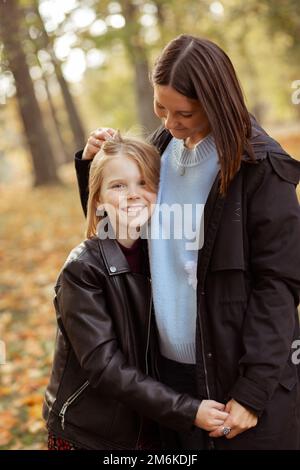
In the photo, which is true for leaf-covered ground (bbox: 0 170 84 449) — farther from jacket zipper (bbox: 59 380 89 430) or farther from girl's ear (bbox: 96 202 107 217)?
girl's ear (bbox: 96 202 107 217)

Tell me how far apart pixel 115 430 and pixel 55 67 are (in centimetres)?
811

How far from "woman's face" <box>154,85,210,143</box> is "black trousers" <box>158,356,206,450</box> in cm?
100

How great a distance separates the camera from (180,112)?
6.69 ft

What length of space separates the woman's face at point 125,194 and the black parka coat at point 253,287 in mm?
297

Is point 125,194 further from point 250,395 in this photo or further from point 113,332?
point 250,395

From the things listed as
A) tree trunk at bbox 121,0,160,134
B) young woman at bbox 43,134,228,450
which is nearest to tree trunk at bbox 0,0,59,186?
tree trunk at bbox 121,0,160,134

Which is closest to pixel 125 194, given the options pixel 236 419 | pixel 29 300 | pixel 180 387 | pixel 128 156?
pixel 128 156

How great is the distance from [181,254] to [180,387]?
2.00 ft

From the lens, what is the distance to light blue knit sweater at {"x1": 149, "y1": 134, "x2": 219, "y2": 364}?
2.20 meters

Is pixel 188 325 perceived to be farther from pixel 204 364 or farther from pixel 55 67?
pixel 55 67

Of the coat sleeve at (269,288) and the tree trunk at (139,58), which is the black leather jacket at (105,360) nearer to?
the coat sleeve at (269,288)

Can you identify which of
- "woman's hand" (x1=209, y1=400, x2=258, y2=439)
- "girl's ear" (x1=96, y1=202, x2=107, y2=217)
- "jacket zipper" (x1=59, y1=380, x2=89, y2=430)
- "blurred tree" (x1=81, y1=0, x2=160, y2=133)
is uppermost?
"blurred tree" (x1=81, y1=0, x2=160, y2=133)

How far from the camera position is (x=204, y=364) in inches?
87.0

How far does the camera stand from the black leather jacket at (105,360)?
212 cm
